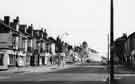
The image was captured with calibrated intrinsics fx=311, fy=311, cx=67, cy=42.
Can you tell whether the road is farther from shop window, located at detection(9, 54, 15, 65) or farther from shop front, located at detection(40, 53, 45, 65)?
shop front, located at detection(40, 53, 45, 65)

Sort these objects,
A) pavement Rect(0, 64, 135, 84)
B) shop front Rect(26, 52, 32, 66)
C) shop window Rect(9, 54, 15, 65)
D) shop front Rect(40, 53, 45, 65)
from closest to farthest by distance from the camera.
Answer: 1. pavement Rect(0, 64, 135, 84)
2. shop window Rect(9, 54, 15, 65)
3. shop front Rect(26, 52, 32, 66)
4. shop front Rect(40, 53, 45, 65)

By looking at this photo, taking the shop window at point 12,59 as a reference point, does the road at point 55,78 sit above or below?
below

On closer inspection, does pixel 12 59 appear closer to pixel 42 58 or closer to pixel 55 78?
pixel 42 58

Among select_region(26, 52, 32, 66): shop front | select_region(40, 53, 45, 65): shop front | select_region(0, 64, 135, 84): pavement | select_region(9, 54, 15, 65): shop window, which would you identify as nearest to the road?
select_region(0, 64, 135, 84): pavement

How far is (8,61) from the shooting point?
192ft

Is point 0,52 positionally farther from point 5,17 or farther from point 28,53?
point 28,53

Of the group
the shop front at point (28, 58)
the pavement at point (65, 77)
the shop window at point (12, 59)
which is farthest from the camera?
the shop front at point (28, 58)

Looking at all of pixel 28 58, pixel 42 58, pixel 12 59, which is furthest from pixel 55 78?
pixel 42 58

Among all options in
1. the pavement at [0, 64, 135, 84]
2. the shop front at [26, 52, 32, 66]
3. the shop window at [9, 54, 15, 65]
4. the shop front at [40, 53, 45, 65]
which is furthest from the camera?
the shop front at [40, 53, 45, 65]

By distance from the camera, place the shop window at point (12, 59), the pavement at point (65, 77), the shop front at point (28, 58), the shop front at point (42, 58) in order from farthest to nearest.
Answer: the shop front at point (42, 58)
the shop front at point (28, 58)
the shop window at point (12, 59)
the pavement at point (65, 77)

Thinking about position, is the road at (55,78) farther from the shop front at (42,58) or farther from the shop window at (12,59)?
the shop front at (42,58)

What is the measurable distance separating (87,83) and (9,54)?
121 feet

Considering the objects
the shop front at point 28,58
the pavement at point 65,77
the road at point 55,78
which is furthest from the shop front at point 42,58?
the road at point 55,78

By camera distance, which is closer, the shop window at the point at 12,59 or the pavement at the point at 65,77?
the pavement at the point at 65,77
